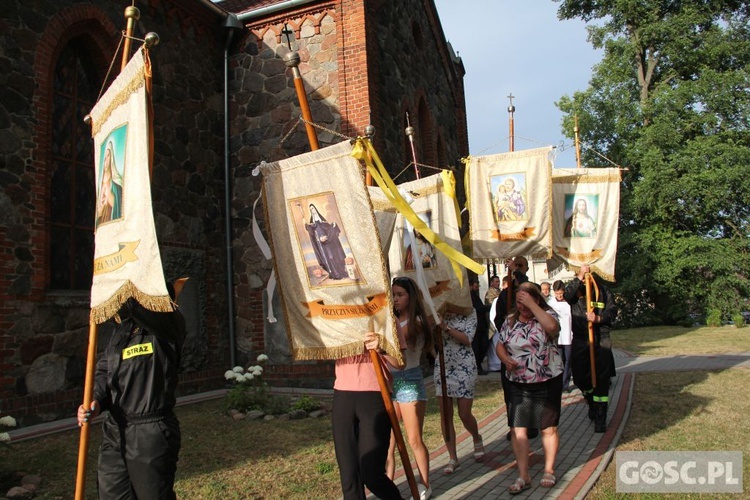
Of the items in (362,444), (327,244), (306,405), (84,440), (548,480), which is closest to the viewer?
(84,440)

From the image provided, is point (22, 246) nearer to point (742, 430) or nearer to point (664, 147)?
point (742, 430)

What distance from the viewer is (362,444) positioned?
3805 millimetres

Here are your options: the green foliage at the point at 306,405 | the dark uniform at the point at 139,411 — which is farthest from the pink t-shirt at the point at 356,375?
the green foliage at the point at 306,405

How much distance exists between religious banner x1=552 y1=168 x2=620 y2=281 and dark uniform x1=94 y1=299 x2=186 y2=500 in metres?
5.89

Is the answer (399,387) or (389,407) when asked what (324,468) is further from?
(389,407)

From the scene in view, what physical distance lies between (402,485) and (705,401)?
5401mm

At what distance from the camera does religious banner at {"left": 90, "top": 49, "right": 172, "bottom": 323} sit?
12.2 ft

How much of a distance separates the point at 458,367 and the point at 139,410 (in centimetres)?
313

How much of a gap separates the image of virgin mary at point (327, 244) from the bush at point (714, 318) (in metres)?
23.5

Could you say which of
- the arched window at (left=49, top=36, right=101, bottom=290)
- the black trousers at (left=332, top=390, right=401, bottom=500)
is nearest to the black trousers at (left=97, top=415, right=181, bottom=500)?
the black trousers at (left=332, top=390, right=401, bottom=500)

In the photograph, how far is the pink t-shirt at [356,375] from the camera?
3941 mm

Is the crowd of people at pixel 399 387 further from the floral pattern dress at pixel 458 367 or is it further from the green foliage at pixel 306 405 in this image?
the green foliage at pixel 306 405

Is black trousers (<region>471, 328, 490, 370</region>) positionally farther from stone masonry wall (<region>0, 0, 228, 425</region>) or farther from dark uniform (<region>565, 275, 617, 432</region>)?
stone masonry wall (<region>0, 0, 228, 425</region>)

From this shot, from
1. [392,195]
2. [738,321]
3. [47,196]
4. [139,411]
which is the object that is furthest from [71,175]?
[738,321]
